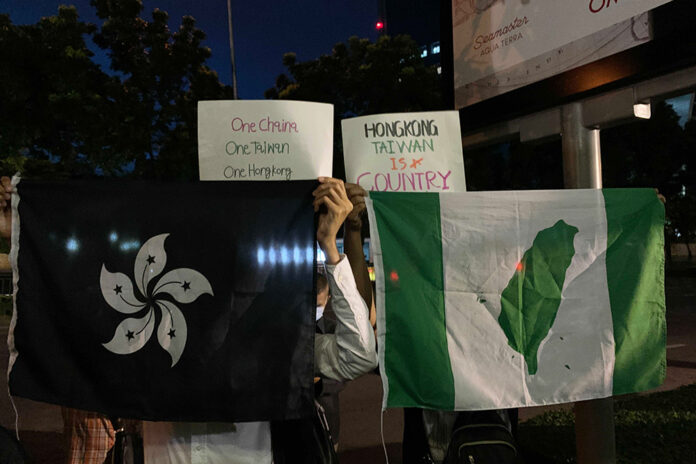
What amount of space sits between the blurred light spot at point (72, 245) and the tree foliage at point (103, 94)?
1622 centimetres

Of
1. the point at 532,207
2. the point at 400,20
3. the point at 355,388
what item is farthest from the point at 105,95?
the point at 400,20

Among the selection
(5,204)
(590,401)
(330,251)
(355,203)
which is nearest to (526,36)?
(355,203)

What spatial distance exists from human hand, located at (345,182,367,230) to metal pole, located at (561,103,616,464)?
1472 mm

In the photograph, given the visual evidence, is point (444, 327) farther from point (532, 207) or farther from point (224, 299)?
point (224, 299)

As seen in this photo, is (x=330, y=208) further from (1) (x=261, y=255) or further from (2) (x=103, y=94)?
(2) (x=103, y=94)

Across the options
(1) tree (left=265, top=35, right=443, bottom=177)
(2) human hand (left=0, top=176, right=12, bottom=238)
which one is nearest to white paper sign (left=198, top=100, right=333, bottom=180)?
(2) human hand (left=0, top=176, right=12, bottom=238)

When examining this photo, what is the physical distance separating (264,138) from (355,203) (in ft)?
1.98

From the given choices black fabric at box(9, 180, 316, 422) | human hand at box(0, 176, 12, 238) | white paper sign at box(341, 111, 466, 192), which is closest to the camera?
black fabric at box(9, 180, 316, 422)

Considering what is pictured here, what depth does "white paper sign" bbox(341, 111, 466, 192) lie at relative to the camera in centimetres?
291

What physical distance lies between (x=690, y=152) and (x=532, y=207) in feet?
87.6

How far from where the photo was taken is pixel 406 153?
2.91 meters

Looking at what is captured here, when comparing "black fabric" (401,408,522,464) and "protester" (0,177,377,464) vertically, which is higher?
"protester" (0,177,377,464)

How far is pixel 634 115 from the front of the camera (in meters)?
3.01

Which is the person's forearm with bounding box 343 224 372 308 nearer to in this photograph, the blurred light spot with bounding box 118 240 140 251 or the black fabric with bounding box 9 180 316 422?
the black fabric with bounding box 9 180 316 422
